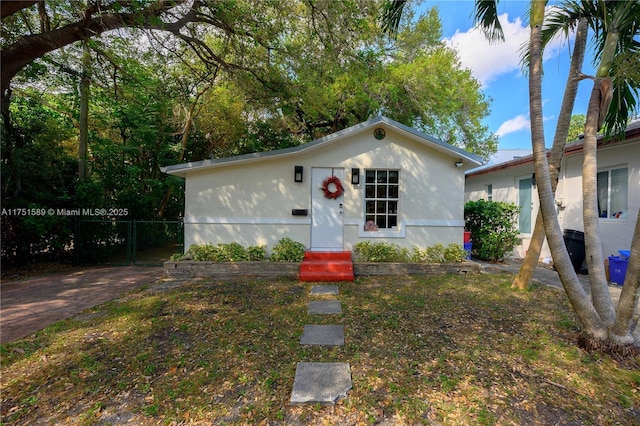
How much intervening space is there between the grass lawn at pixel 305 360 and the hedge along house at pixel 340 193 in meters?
2.74

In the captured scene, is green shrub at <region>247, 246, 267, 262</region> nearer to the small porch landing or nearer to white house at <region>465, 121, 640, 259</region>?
the small porch landing

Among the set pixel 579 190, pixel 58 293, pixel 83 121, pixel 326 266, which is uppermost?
pixel 83 121

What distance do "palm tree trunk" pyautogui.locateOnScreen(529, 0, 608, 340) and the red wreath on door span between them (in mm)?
4328

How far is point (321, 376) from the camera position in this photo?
2.69 m

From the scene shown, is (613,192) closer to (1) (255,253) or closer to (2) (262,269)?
(2) (262,269)

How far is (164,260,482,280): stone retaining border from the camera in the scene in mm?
6438

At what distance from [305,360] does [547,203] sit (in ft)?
10.6

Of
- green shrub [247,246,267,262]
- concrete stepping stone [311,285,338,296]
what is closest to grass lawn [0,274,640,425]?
concrete stepping stone [311,285,338,296]

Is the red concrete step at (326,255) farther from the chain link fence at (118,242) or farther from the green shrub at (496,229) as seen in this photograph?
the green shrub at (496,229)

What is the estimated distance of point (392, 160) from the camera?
735 centimetres

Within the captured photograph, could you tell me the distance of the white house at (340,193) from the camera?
7.16 meters

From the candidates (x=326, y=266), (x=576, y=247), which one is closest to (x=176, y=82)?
(x=326, y=266)

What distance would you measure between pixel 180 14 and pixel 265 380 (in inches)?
287

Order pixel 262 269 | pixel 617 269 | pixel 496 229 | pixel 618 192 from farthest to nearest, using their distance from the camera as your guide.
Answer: pixel 496 229
pixel 618 192
pixel 262 269
pixel 617 269
